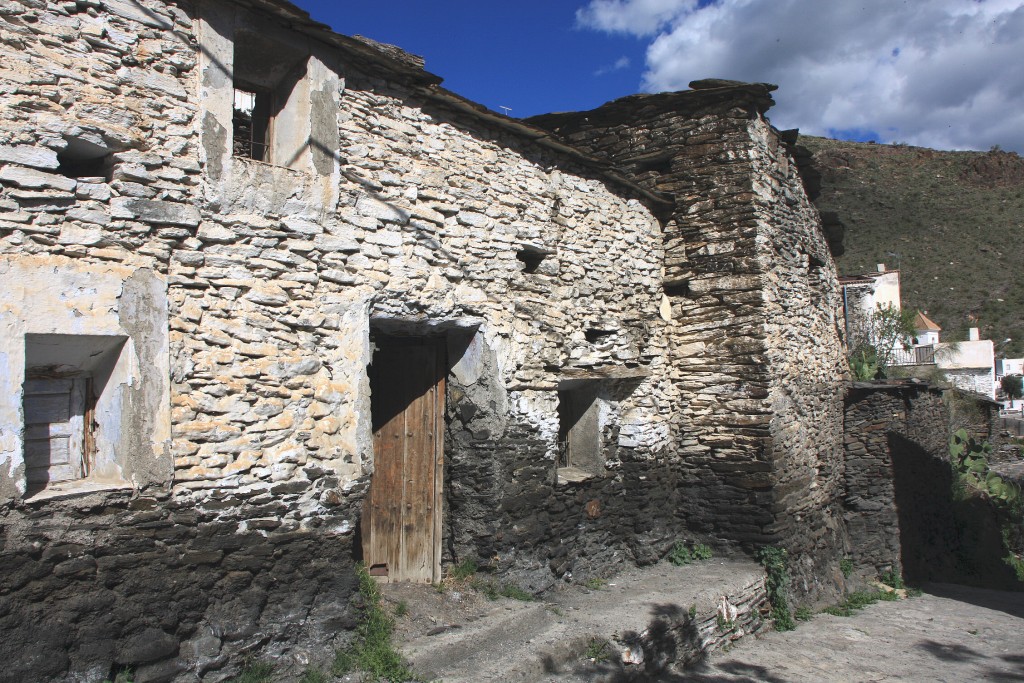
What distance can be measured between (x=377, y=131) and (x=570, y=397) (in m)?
3.49

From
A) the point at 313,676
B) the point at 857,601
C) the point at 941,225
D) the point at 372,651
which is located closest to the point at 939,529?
the point at 857,601

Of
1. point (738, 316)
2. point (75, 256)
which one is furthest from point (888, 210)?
point (75, 256)

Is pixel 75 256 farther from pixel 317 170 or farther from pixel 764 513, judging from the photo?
pixel 764 513

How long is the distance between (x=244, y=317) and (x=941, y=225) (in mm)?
42210

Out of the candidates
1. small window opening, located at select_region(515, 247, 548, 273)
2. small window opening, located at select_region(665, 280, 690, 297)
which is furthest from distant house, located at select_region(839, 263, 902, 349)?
small window opening, located at select_region(515, 247, 548, 273)

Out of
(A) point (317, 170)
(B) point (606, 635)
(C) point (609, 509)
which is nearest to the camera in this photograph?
(A) point (317, 170)

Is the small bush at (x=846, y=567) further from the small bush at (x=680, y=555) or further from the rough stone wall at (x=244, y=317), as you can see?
the rough stone wall at (x=244, y=317)

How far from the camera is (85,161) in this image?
404 cm

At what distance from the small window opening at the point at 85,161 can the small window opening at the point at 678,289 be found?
5.86m

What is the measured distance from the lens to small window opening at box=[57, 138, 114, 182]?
386 centimetres

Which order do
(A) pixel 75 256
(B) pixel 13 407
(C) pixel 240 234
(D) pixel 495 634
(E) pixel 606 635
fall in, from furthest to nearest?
1. (E) pixel 606 635
2. (D) pixel 495 634
3. (C) pixel 240 234
4. (A) pixel 75 256
5. (B) pixel 13 407

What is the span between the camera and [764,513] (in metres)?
7.69

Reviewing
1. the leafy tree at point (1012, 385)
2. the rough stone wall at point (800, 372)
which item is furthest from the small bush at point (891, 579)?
the leafy tree at point (1012, 385)

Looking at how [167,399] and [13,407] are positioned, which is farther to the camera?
[167,399]
